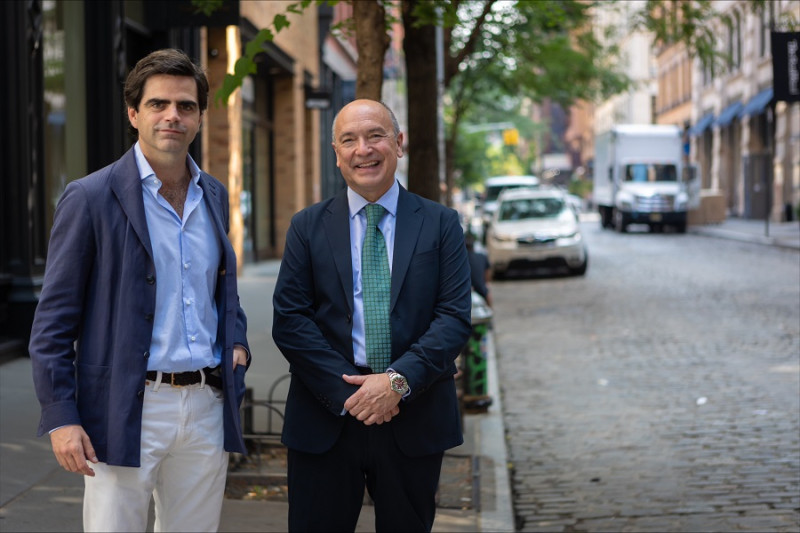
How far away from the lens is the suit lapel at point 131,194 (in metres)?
3.37

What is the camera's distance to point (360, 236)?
3.88m

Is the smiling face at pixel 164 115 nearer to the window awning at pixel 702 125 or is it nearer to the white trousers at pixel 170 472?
the white trousers at pixel 170 472

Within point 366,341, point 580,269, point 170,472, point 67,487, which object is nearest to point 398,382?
point 366,341

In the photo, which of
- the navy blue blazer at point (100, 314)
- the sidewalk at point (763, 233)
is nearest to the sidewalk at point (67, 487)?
the navy blue blazer at point (100, 314)

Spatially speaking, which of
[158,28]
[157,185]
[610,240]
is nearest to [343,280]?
[157,185]

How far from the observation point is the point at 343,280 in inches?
148

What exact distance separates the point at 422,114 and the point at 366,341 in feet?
27.7

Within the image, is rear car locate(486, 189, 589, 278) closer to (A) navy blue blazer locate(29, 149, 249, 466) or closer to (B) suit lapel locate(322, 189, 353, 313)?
(B) suit lapel locate(322, 189, 353, 313)

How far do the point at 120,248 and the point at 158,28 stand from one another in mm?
10811

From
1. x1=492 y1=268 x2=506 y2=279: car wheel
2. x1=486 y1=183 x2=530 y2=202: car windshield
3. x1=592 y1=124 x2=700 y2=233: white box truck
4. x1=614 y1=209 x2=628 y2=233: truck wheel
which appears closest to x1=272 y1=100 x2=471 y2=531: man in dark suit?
x1=492 y1=268 x2=506 y2=279: car wheel

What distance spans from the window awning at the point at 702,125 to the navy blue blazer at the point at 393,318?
52.0 meters

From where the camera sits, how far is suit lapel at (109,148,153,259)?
3373 mm

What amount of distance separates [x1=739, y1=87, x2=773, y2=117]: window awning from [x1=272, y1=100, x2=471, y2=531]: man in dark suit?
38764 mm

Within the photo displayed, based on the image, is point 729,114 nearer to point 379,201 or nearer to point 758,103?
point 758,103
